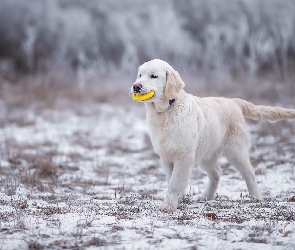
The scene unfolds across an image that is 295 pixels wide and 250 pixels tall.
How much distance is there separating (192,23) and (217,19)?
143 cm

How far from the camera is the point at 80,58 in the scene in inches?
855

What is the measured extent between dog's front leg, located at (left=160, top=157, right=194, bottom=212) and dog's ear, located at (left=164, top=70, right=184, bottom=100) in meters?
0.76

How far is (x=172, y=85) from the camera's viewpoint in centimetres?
499

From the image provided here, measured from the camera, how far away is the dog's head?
16.0 ft

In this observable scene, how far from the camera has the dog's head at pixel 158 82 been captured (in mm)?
4865

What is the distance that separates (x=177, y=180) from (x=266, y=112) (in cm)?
198

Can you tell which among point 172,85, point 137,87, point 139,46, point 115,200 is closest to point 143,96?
point 137,87

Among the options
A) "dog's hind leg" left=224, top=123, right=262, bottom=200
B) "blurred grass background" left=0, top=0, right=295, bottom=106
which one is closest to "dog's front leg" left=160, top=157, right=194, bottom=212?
"dog's hind leg" left=224, top=123, right=262, bottom=200

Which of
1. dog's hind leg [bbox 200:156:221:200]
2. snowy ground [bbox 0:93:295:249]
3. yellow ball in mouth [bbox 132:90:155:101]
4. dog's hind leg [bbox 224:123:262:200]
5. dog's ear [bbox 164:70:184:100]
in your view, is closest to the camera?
snowy ground [bbox 0:93:295:249]

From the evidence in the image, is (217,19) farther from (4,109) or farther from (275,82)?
(4,109)

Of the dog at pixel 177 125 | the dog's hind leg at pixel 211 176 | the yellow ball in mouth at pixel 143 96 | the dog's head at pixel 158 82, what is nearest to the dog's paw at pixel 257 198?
the dog at pixel 177 125

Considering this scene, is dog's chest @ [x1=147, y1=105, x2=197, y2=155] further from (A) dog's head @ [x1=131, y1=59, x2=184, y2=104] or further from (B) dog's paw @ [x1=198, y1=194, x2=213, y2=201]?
(B) dog's paw @ [x1=198, y1=194, x2=213, y2=201]

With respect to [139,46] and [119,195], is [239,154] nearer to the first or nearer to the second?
[119,195]

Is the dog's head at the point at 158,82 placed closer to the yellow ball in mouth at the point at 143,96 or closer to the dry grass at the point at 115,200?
the yellow ball in mouth at the point at 143,96
